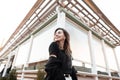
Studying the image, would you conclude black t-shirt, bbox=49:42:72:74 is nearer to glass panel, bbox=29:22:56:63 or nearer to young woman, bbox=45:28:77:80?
young woman, bbox=45:28:77:80

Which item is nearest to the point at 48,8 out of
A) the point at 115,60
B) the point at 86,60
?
the point at 86,60

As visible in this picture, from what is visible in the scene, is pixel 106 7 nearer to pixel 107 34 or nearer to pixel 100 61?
pixel 107 34

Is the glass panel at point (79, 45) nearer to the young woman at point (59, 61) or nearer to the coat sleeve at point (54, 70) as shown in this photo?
the young woman at point (59, 61)

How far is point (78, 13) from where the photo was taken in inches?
124

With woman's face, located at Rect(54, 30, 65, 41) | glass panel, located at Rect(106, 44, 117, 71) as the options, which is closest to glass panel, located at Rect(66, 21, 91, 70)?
woman's face, located at Rect(54, 30, 65, 41)

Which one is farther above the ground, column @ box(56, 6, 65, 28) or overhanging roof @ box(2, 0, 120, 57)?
overhanging roof @ box(2, 0, 120, 57)

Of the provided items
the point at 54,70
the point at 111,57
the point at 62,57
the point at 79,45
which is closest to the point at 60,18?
the point at 79,45

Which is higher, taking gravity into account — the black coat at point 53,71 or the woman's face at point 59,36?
the woman's face at point 59,36

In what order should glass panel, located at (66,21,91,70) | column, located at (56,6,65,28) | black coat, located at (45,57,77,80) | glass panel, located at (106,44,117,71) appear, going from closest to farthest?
black coat, located at (45,57,77,80) < column, located at (56,6,65,28) < glass panel, located at (66,21,91,70) < glass panel, located at (106,44,117,71)

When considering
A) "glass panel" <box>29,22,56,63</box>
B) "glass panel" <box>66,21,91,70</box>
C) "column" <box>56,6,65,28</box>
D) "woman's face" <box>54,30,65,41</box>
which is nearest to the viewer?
"woman's face" <box>54,30,65,41</box>

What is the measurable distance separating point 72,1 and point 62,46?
76.0 inches

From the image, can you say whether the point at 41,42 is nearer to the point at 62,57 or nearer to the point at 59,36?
the point at 59,36

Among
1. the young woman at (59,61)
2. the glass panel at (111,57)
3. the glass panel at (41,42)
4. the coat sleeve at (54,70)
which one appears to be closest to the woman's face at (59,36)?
the young woman at (59,61)

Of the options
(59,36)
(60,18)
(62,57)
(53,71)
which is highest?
(60,18)
